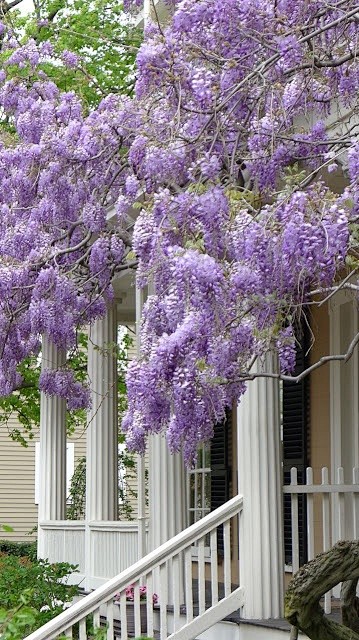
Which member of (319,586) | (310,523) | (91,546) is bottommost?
(91,546)

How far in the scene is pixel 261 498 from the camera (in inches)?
414

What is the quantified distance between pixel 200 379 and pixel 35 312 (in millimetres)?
3650

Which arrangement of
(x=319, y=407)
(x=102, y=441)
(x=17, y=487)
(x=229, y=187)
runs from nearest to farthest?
(x=229, y=187) < (x=319, y=407) < (x=102, y=441) < (x=17, y=487)

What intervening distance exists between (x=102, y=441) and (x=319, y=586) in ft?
30.7

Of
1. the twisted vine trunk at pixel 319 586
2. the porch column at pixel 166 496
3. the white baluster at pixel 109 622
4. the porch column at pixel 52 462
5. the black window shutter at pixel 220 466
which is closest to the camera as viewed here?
the twisted vine trunk at pixel 319 586

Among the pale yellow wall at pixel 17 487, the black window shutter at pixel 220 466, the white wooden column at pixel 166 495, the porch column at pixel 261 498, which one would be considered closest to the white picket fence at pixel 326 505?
the porch column at pixel 261 498

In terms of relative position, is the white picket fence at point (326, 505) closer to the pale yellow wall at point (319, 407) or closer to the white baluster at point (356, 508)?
the white baluster at point (356, 508)

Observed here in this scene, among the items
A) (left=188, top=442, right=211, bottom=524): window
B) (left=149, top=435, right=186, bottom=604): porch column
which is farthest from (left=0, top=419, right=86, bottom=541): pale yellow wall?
(left=149, top=435, right=186, bottom=604): porch column

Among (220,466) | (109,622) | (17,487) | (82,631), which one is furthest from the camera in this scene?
(17,487)

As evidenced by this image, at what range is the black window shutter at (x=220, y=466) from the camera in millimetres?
16688

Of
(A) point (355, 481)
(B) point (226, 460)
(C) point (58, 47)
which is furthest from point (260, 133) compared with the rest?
(C) point (58, 47)

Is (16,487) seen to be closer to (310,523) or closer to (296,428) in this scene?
(296,428)

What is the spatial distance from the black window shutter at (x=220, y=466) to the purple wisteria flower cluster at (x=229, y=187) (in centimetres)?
592

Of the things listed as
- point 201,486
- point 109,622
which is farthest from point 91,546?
point 109,622
